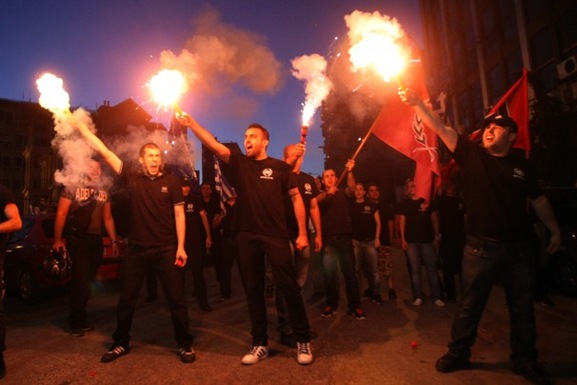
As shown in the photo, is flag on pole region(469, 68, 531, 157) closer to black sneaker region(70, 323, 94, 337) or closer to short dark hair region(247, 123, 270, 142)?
short dark hair region(247, 123, 270, 142)

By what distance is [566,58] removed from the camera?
14.4 m

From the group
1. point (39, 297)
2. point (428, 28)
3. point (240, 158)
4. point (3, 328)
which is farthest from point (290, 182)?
point (428, 28)

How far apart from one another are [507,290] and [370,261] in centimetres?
316

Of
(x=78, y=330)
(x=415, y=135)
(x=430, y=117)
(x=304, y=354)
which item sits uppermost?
(x=415, y=135)

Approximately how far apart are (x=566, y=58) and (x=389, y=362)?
52.1 feet

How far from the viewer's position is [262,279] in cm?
Result: 401

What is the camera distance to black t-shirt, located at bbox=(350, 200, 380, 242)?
6625 mm

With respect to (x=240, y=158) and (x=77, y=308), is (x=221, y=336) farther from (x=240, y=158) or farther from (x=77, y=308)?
(x=240, y=158)

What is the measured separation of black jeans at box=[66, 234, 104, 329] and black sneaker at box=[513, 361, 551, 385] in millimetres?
5018

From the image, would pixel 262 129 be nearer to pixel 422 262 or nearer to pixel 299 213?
pixel 299 213

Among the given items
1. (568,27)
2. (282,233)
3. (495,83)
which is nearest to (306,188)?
(282,233)

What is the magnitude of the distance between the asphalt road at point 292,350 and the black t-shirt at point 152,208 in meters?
1.27

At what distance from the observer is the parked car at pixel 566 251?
253 inches

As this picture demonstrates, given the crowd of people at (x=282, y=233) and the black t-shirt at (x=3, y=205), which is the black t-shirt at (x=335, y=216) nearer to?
the crowd of people at (x=282, y=233)
